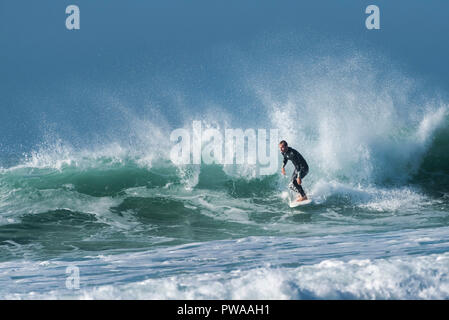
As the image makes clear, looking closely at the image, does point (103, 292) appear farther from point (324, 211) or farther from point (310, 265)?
point (324, 211)

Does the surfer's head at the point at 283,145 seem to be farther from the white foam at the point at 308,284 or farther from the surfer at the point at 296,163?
the white foam at the point at 308,284

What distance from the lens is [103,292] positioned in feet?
18.9

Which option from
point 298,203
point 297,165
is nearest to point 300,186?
point 298,203

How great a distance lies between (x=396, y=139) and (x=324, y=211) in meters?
6.57

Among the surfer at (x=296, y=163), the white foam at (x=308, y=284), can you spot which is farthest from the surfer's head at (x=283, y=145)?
the white foam at (x=308, y=284)
